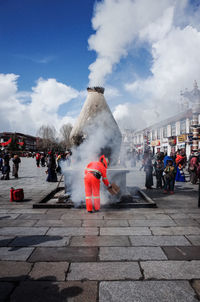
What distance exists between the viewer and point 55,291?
2.26 m

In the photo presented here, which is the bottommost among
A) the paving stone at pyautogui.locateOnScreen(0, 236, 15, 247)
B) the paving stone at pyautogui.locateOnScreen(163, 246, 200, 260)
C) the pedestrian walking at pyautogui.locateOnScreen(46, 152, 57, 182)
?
the paving stone at pyautogui.locateOnScreen(0, 236, 15, 247)

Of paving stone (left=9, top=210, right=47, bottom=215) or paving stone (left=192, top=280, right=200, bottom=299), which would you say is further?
paving stone (left=9, top=210, right=47, bottom=215)

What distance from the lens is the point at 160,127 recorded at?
34.4m

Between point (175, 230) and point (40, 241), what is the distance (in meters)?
2.50

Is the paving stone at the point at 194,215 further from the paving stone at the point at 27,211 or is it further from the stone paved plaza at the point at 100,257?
the paving stone at the point at 27,211

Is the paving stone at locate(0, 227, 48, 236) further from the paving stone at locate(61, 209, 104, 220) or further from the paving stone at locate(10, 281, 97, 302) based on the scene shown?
the paving stone at locate(10, 281, 97, 302)

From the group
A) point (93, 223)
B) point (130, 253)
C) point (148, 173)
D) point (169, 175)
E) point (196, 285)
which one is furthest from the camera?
point (148, 173)

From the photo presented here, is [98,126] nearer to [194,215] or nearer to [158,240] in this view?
[194,215]

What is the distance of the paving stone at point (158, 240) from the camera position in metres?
3.46

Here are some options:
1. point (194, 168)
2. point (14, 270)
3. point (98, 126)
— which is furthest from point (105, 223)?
point (194, 168)

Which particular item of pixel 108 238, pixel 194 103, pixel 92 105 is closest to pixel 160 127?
pixel 194 103

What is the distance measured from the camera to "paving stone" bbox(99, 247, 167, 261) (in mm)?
2959

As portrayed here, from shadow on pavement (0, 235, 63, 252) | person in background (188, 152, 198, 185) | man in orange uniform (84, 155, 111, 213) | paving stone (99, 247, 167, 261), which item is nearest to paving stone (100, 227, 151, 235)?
paving stone (99, 247, 167, 261)

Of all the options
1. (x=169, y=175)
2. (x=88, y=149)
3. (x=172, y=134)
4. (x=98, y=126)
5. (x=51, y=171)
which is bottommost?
(x=51, y=171)
